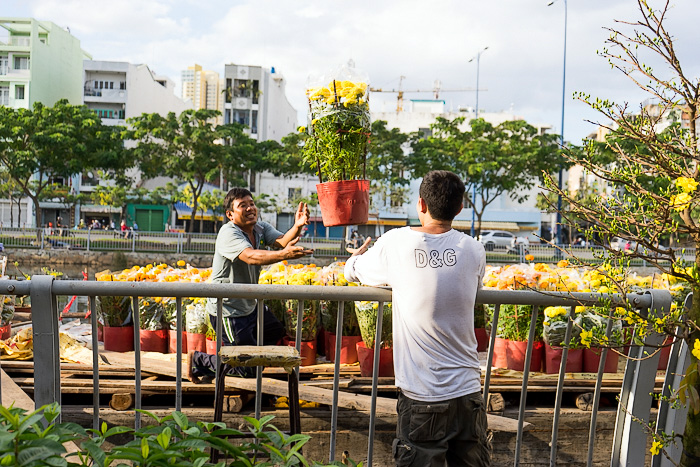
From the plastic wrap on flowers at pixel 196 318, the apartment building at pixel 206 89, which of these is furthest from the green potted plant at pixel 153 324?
the apartment building at pixel 206 89

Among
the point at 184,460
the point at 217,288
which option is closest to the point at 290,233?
the point at 217,288

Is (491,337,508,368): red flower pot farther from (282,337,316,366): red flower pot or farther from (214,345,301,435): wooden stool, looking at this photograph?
(214,345,301,435): wooden stool

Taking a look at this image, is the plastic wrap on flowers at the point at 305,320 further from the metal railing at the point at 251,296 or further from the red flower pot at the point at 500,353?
the metal railing at the point at 251,296

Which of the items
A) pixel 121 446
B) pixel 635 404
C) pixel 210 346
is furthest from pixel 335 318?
pixel 121 446

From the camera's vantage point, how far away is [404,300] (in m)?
2.88

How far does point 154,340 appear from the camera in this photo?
5230 millimetres

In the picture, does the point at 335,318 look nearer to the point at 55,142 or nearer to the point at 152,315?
the point at 152,315

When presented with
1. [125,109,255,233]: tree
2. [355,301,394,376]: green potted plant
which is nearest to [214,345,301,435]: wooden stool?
[355,301,394,376]: green potted plant

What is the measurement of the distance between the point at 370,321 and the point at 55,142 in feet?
98.4

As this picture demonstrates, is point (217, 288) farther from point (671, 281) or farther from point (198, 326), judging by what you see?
point (671, 281)

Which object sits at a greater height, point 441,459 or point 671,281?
point 671,281

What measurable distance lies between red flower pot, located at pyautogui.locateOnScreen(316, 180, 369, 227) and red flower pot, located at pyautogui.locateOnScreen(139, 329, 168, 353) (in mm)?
2445

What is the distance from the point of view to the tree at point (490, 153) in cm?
3086

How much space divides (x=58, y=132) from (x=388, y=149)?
1573 cm
